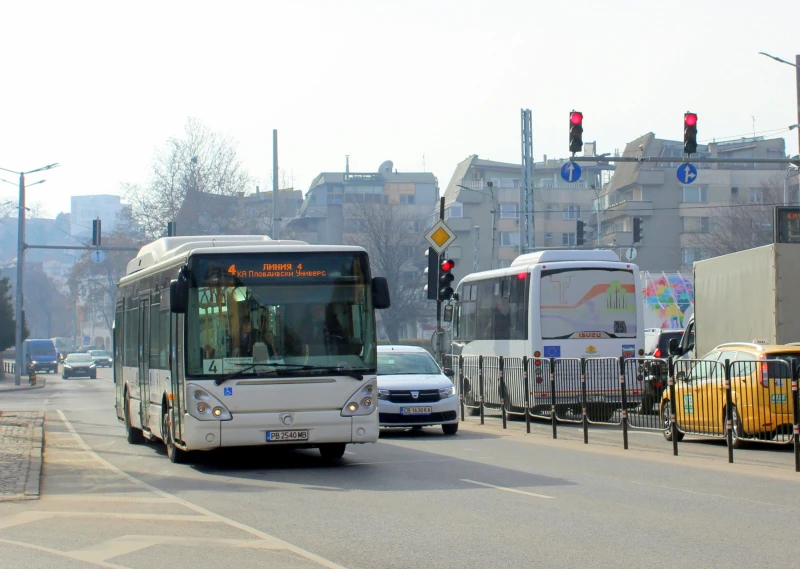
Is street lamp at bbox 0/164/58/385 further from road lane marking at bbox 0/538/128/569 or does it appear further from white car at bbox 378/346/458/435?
road lane marking at bbox 0/538/128/569

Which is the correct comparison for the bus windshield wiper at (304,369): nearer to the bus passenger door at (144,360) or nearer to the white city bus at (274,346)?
the white city bus at (274,346)

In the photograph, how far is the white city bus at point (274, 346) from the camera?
47.8ft

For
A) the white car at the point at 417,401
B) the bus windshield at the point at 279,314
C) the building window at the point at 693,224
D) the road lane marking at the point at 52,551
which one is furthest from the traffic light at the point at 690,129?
the building window at the point at 693,224

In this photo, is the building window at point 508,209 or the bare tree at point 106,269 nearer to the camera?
the bare tree at point 106,269

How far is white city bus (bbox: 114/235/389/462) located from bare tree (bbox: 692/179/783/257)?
59064 millimetres

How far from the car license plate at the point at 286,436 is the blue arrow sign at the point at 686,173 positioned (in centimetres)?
2042

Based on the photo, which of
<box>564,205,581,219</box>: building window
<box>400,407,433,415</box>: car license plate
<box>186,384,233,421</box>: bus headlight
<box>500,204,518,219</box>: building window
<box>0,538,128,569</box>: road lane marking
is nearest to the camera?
<box>0,538,128,569</box>: road lane marking

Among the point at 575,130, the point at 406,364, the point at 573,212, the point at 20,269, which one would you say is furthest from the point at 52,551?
the point at 573,212

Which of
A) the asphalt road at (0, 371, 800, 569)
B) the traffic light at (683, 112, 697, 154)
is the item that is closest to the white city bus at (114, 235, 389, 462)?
the asphalt road at (0, 371, 800, 569)

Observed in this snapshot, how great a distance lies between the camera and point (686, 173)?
3312cm

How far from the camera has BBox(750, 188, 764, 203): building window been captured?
82375 mm

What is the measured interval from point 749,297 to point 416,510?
12.7 m

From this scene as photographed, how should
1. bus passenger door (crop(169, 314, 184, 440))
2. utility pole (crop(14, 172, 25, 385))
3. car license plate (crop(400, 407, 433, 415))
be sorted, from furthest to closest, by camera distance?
utility pole (crop(14, 172, 25, 385)) < car license plate (crop(400, 407, 433, 415)) < bus passenger door (crop(169, 314, 184, 440))

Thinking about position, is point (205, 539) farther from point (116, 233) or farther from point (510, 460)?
point (116, 233)
